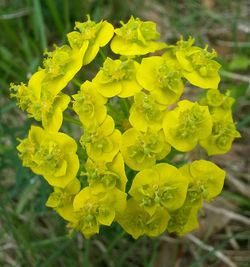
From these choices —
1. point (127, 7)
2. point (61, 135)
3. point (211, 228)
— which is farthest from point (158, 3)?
point (61, 135)

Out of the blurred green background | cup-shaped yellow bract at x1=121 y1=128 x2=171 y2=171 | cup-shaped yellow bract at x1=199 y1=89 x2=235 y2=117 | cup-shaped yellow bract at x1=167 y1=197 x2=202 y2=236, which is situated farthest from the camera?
the blurred green background

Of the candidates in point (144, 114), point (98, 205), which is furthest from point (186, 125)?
point (98, 205)

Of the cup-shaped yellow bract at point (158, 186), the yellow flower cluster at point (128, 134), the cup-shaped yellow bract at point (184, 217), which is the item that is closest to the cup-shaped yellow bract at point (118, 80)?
the yellow flower cluster at point (128, 134)

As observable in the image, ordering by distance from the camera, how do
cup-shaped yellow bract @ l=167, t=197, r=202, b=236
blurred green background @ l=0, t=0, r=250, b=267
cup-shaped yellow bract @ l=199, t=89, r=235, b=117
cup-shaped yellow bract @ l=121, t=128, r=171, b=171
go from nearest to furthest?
1. cup-shaped yellow bract @ l=121, t=128, r=171, b=171
2. cup-shaped yellow bract @ l=167, t=197, r=202, b=236
3. cup-shaped yellow bract @ l=199, t=89, r=235, b=117
4. blurred green background @ l=0, t=0, r=250, b=267

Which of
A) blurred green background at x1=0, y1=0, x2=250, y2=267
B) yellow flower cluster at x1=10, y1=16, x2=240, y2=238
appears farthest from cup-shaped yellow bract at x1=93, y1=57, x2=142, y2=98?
blurred green background at x1=0, y1=0, x2=250, y2=267

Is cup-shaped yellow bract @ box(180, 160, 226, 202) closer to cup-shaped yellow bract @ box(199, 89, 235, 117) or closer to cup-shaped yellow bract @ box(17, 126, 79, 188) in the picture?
cup-shaped yellow bract @ box(199, 89, 235, 117)

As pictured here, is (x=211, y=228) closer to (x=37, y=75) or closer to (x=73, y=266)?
(x=73, y=266)
